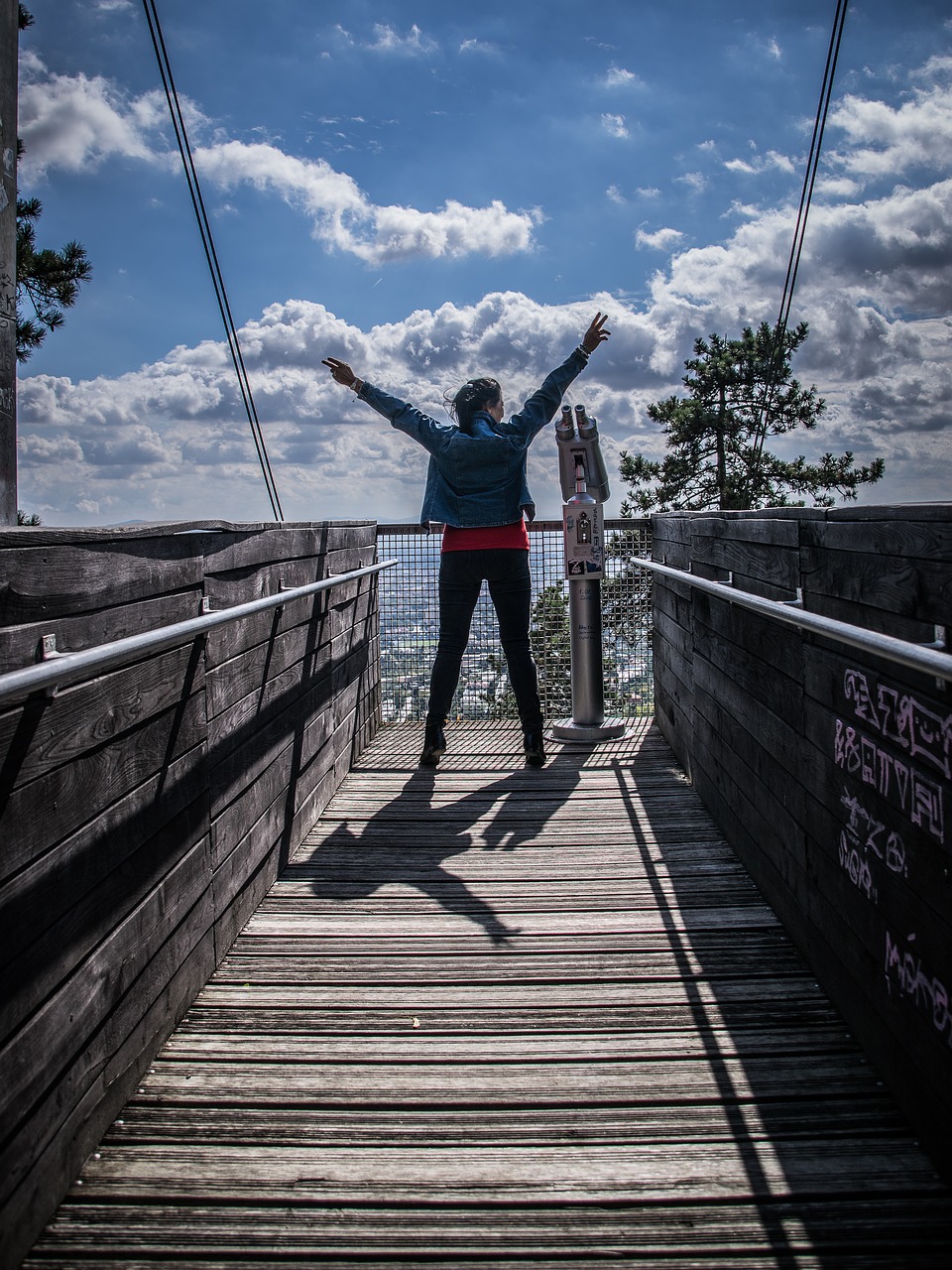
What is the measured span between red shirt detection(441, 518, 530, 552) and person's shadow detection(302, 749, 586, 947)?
1.05 metres

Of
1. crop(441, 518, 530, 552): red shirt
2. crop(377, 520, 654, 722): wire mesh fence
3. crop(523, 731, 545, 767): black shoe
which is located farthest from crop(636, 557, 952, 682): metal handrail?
crop(377, 520, 654, 722): wire mesh fence

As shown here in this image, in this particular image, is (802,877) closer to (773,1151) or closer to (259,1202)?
(773,1151)

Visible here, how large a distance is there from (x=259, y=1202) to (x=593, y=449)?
14.0 ft

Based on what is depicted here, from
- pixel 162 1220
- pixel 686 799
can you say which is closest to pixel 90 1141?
pixel 162 1220

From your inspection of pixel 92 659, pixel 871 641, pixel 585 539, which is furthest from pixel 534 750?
pixel 92 659

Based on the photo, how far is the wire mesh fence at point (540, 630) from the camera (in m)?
5.70

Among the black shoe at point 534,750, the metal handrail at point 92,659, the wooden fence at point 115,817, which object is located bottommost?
the black shoe at point 534,750

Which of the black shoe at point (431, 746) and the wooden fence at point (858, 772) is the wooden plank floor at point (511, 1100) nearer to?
the wooden fence at point (858, 772)

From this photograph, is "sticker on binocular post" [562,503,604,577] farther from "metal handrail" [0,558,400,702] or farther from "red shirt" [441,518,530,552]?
"metal handrail" [0,558,400,702]

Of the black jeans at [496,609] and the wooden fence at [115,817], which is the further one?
the black jeans at [496,609]

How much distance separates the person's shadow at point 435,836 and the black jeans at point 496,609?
0.41 metres

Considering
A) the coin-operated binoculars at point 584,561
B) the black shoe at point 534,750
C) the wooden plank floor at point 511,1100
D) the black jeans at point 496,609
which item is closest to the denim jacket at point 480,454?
the black jeans at point 496,609

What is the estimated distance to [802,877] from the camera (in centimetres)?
248

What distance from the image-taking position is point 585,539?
17.4 ft
